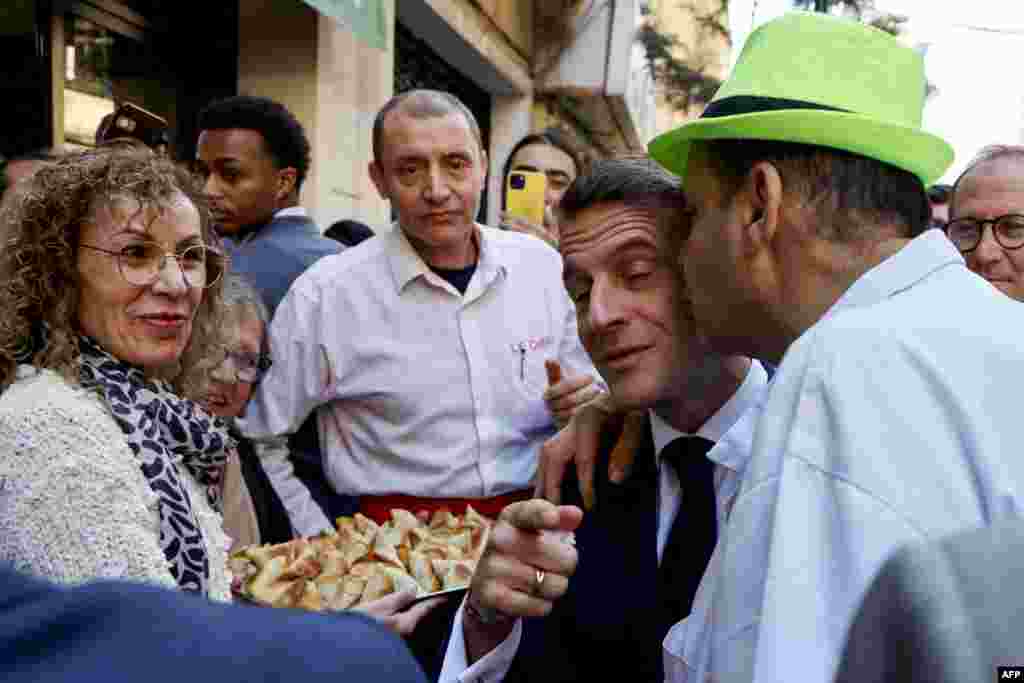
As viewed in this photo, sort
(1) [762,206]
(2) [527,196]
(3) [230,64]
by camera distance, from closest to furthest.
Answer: (1) [762,206] → (2) [527,196] → (3) [230,64]

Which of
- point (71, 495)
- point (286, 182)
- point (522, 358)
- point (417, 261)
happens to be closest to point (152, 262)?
point (71, 495)

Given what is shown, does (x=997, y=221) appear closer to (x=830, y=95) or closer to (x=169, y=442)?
(x=830, y=95)

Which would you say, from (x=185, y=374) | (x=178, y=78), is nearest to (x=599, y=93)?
(x=178, y=78)

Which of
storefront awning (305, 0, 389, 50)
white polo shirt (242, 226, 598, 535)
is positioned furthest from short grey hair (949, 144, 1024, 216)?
storefront awning (305, 0, 389, 50)

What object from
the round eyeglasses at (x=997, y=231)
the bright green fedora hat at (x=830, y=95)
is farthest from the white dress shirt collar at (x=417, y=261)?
the bright green fedora hat at (x=830, y=95)

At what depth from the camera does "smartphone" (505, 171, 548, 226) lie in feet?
15.0

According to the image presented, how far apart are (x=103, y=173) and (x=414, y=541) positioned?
3.28ft

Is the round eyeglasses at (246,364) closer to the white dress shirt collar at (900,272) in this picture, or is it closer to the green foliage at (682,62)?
the white dress shirt collar at (900,272)

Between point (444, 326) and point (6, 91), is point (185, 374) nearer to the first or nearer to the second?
point (444, 326)

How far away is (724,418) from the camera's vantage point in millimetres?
2041

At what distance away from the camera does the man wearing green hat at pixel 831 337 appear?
106cm

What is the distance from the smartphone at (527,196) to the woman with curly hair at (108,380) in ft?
7.74

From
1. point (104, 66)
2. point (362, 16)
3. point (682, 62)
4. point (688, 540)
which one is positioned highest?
point (682, 62)

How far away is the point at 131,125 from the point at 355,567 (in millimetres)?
1813
